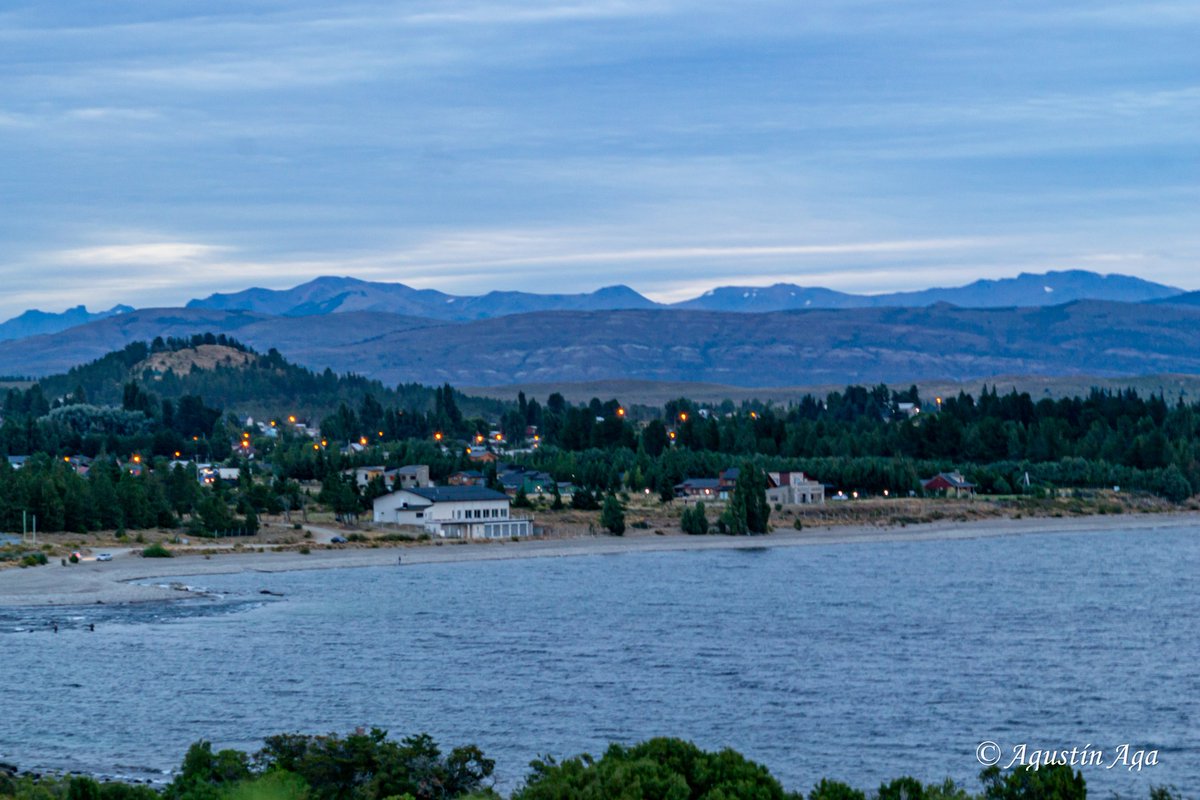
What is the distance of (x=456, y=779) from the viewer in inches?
1337

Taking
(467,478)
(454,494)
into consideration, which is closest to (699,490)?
(467,478)

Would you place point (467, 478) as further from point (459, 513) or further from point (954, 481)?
point (954, 481)

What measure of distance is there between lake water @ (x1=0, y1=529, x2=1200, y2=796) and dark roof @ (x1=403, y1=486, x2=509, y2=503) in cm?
1840

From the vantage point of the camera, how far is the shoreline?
241ft

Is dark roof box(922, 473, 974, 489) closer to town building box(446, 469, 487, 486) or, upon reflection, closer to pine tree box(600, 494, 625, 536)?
town building box(446, 469, 487, 486)

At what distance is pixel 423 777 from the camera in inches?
1326

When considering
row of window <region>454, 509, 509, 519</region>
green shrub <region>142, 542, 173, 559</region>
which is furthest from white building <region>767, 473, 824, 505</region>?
green shrub <region>142, 542, 173, 559</region>

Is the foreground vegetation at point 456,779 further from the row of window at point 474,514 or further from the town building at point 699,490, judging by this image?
the town building at point 699,490

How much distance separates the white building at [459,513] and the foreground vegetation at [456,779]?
65406 millimetres

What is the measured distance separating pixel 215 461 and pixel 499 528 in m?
55.7

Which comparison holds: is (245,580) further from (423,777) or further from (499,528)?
(423,777)

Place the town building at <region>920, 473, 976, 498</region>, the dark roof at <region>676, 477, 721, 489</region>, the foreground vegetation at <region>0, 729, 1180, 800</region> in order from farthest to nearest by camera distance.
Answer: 1. the town building at <region>920, 473, 976, 498</region>
2. the dark roof at <region>676, 477, 721, 489</region>
3. the foreground vegetation at <region>0, 729, 1180, 800</region>

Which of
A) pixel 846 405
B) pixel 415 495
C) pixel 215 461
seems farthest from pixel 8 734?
pixel 846 405

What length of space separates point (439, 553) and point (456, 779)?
6026cm
